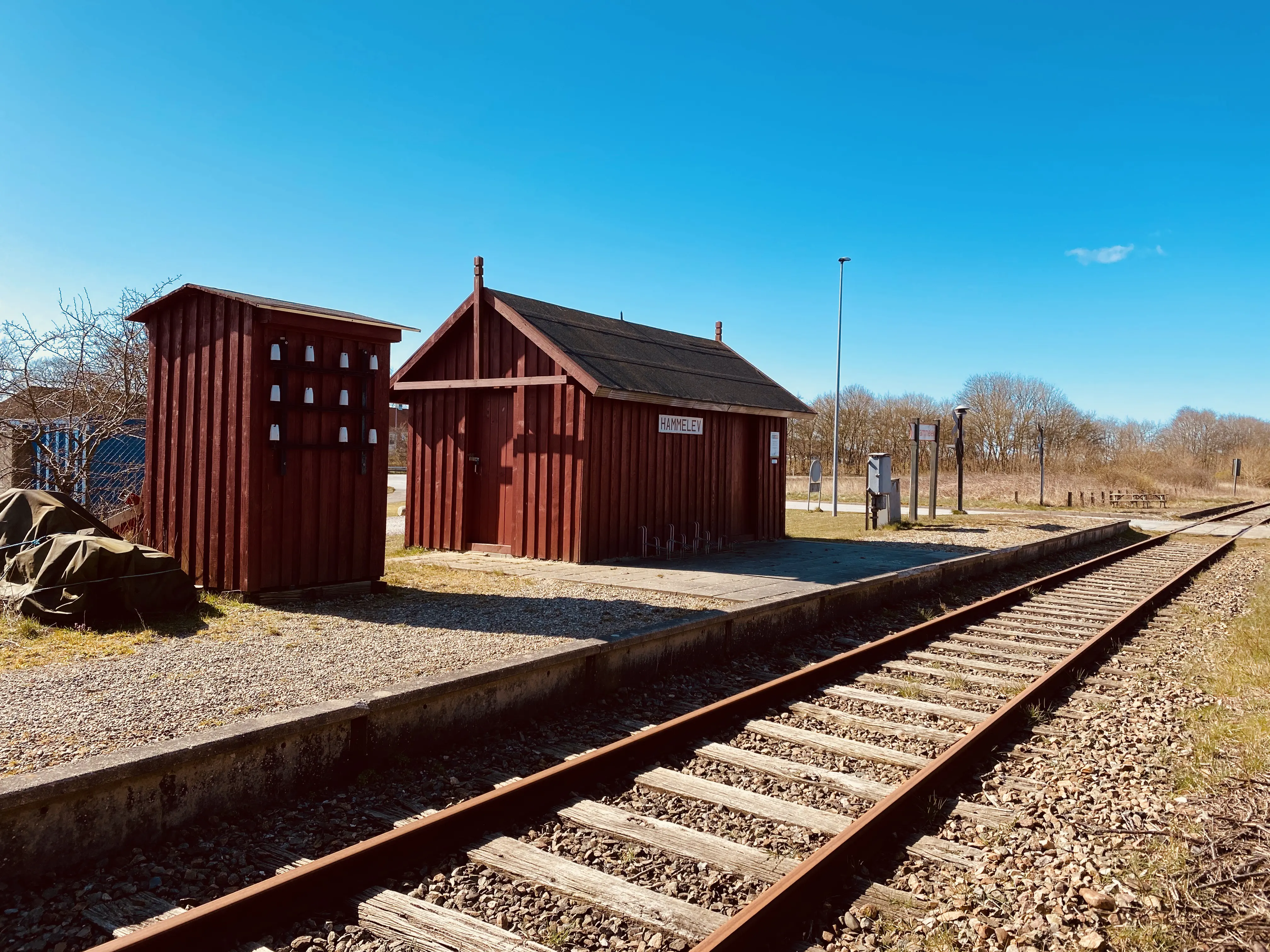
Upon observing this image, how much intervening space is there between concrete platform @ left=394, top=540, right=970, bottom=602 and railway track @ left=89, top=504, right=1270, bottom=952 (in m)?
2.63

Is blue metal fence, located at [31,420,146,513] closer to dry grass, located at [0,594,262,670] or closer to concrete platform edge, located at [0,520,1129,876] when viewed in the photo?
dry grass, located at [0,594,262,670]

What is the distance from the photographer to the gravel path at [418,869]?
306cm

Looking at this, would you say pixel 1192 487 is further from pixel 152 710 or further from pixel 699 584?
pixel 152 710

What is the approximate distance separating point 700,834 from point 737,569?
24.8 ft

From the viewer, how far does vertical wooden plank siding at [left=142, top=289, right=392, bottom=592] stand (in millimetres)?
7848

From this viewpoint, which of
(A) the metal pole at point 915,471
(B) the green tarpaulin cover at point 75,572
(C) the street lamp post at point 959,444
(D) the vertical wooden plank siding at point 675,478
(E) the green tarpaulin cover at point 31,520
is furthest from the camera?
(C) the street lamp post at point 959,444

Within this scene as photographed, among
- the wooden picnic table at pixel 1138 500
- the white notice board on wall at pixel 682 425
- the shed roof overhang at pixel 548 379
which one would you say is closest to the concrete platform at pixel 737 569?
the white notice board on wall at pixel 682 425

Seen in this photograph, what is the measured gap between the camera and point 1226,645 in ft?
26.7

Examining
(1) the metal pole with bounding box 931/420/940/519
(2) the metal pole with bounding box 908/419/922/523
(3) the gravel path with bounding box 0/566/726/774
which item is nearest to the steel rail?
(3) the gravel path with bounding box 0/566/726/774

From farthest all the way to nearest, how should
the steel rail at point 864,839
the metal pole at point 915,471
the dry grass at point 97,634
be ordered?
the metal pole at point 915,471 → the dry grass at point 97,634 → the steel rail at point 864,839

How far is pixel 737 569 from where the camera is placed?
1134 cm

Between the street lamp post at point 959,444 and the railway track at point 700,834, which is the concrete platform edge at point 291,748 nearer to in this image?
the railway track at point 700,834

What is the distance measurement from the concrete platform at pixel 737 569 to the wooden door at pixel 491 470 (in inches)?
17.1

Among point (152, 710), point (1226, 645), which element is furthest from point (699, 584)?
point (152, 710)
